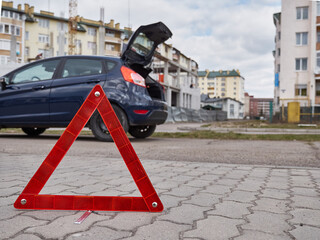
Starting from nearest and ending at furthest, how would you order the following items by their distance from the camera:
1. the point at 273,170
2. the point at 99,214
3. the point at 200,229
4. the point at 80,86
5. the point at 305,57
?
the point at 200,229 → the point at 99,214 → the point at 273,170 → the point at 80,86 → the point at 305,57

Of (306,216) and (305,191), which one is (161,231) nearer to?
(306,216)

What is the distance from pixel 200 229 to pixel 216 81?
158 meters

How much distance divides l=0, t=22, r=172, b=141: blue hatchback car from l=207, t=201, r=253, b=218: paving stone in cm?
459

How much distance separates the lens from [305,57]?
34.0 m

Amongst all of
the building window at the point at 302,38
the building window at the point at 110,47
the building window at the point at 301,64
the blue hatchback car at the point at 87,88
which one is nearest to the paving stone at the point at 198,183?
the blue hatchback car at the point at 87,88

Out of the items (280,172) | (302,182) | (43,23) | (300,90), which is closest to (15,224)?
(302,182)

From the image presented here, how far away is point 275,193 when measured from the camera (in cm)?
288

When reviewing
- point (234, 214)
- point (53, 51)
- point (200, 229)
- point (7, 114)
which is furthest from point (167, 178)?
point (53, 51)

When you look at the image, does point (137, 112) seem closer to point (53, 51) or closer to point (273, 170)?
point (273, 170)

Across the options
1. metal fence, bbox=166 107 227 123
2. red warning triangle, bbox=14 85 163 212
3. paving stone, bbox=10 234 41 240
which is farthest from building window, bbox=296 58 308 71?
paving stone, bbox=10 234 41 240

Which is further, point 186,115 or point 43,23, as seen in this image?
point 43,23

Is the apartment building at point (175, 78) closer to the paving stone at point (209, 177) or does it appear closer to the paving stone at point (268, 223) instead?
the paving stone at point (209, 177)

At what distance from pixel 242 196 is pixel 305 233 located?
2.88ft

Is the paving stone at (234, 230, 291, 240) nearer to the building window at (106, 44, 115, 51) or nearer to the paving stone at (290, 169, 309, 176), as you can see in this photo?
the paving stone at (290, 169, 309, 176)
